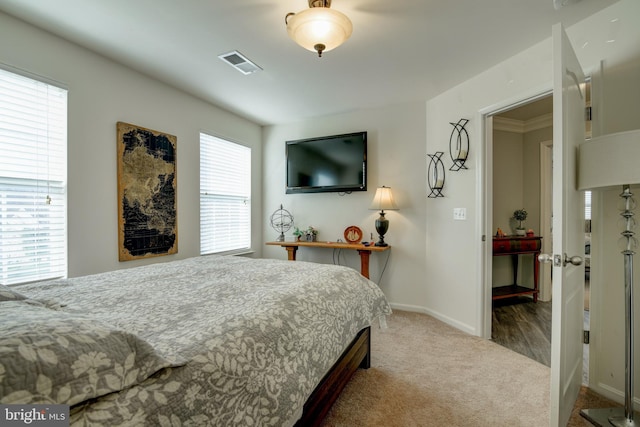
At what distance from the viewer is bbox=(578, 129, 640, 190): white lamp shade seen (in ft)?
4.29

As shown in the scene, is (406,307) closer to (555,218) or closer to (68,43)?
(555,218)

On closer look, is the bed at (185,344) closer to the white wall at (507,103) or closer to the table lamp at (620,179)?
the table lamp at (620,179)

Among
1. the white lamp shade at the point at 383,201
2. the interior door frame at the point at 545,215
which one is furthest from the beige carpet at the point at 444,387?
the interior door frame at the point at 545,215

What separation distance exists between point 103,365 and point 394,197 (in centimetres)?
328

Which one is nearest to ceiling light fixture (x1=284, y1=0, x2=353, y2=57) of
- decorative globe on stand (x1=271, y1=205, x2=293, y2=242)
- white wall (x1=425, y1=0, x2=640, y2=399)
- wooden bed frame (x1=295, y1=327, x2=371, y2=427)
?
white wall (x1=425, y1=0, x2=640, y2=399)

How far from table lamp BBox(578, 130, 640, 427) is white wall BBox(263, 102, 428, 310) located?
1851 millimetres

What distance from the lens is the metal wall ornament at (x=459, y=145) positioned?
283cm

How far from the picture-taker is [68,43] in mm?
2154

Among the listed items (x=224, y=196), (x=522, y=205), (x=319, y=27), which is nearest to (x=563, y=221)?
(x=319, y=27)

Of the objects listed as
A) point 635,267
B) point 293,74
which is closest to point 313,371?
point 635,267

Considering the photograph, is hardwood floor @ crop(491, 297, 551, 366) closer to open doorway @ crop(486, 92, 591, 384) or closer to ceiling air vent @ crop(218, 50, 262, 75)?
open doorway @ crop(486, 92, 591, 384)

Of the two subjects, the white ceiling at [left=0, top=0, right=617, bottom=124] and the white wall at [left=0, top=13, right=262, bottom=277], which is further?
the white wall at [left=0, top=13, right=262, bottom=277]

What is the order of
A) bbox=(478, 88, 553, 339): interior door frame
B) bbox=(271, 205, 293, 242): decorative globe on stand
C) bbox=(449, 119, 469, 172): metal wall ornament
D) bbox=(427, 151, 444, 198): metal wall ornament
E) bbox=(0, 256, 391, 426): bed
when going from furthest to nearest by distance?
1. bbox=(271, 205, 293, 242): decorative globe on stand
2. bbox=(427, 151, 444, 198): metal wall ornament
3. bbox=(449, 119, 469, 172): metal wall ornament
4. bbox=(478, 88, 553, 339): interior door frame
5. bbox=(0, 256, 391, 426): bed

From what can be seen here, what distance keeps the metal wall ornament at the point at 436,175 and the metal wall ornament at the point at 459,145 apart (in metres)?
0.15
